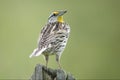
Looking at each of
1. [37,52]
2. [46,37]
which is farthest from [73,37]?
[37,52]

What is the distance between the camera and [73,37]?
8.08 meters

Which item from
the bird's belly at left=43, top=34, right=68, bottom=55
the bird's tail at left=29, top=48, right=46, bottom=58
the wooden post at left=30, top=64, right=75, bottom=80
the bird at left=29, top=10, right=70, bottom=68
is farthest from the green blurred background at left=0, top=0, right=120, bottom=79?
the wooden post at left=30, top=64, right=75, bottom=80

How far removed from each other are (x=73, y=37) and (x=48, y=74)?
13.7 feet

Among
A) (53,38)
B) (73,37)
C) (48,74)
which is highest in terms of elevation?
(53,38)

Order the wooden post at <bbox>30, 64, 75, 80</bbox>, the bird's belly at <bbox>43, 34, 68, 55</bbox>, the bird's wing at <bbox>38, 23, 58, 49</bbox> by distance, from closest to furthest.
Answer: the wooden post at <bbox>30, 64, 75, 80</bbox>, the bird's wing at <bbox>38, 23, 58, 49</bbox>, the bird's belly at <bbox>43, 34, 68, 55</bbox>

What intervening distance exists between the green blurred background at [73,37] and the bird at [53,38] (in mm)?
1916

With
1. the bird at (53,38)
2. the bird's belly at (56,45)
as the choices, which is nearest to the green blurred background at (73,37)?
the bird at (53,38)

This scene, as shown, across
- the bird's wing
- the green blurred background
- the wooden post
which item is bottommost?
the green blurred background

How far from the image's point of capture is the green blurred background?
7613 millimetres

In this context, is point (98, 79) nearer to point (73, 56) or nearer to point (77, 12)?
point (73, 56)

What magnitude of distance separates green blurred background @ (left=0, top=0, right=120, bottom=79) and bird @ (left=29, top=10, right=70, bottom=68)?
1.92m

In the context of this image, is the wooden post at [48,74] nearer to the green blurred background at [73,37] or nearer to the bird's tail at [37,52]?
the bird's tail at [37,52]

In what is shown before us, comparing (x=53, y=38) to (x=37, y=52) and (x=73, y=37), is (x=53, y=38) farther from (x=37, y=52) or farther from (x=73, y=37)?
(x=73, y=37)

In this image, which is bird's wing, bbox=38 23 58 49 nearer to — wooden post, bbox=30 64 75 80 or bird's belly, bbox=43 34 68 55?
bird's belly, bbox=43 34 68 55
